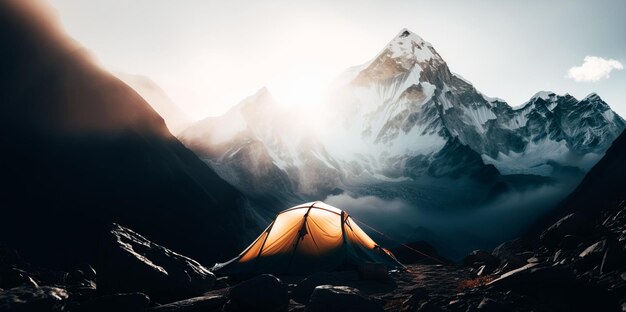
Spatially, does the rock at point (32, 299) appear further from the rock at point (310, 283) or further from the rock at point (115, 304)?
the rock at point (310, 283)

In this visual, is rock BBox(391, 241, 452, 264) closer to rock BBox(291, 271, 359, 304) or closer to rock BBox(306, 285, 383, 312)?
rock BBox(291, 271, 359, 304)

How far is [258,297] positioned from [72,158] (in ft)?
157

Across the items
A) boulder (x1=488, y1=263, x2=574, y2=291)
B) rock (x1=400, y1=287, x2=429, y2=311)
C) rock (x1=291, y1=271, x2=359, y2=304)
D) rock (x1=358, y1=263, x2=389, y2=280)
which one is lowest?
rock (x1=358, y1=263, x2=389, y2=280)

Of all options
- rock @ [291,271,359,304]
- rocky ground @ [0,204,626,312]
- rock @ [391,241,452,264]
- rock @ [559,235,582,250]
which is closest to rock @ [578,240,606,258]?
rocky ground @ [0,204,626,312]

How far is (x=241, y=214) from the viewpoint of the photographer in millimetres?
90562

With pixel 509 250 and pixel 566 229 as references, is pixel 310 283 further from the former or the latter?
pixel 509 250

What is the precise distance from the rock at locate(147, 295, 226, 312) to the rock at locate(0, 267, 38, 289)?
23.7 ft

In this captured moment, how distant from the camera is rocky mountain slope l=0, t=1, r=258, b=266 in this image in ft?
140

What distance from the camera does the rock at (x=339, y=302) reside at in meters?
8.83

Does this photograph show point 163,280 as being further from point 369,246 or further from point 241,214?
point 241,214

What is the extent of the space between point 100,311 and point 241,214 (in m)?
83.1

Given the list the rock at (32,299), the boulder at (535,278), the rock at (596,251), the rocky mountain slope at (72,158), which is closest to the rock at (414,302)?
the boulder at (535,278)

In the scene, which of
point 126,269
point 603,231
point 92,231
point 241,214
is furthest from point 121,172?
point 603,231

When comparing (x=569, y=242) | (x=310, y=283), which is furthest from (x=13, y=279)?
(x=569, y=242)
